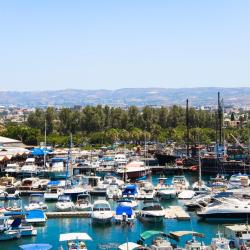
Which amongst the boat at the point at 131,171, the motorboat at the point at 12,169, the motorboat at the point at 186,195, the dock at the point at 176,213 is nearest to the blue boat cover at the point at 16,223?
the dock at the point at 176,213

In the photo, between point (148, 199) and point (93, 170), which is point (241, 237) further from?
point (93, 170)

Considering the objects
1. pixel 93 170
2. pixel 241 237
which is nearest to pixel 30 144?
pixel 93 170

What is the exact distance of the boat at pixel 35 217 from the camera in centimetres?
2872

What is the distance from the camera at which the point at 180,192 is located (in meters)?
38.0

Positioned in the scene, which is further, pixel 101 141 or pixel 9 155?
pixel 101 141

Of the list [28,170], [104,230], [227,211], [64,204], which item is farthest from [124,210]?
[28,170]

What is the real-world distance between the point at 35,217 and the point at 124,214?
13.9 feet

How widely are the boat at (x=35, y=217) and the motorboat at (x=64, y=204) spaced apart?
3273 mm

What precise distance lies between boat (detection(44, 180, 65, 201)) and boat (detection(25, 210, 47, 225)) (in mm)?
7122

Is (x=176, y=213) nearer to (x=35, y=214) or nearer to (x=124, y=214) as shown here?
(x=124, y=214)

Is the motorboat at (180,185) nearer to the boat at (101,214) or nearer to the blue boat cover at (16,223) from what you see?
the boat at (101,214)

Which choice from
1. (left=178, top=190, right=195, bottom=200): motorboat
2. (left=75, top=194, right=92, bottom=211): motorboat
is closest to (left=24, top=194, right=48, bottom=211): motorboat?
(left=75, top=194, right=92, bottom=211): motorboat

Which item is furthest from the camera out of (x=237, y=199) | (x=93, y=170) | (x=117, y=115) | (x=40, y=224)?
(x=117, y=115)

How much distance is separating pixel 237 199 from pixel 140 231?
20.6 feet
